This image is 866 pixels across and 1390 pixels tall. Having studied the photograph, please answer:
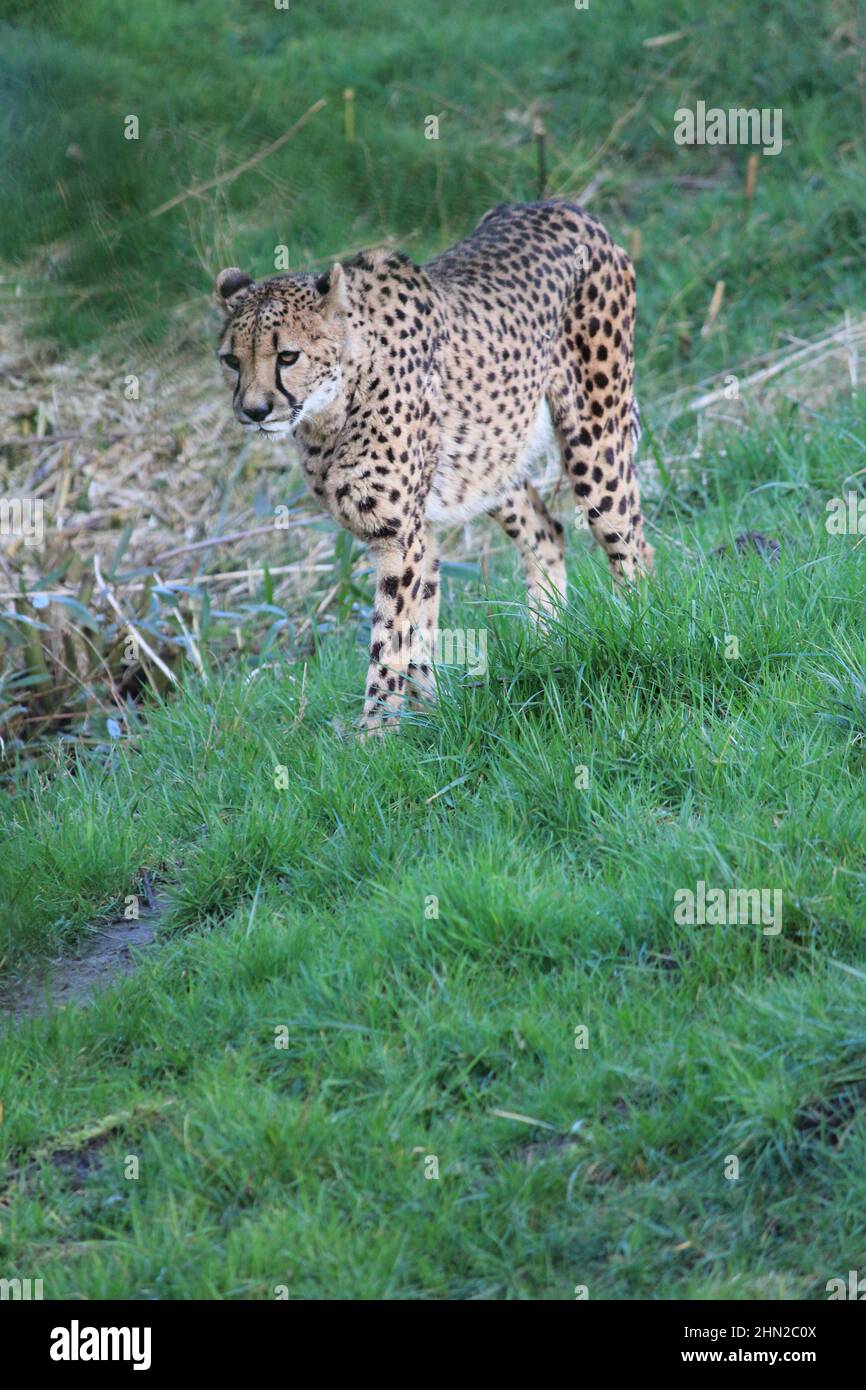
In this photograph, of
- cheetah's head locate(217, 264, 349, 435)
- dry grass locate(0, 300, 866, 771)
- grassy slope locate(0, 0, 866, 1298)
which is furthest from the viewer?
dry grass locate(0, 300, 866, 771)

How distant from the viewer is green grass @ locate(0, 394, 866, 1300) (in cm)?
303

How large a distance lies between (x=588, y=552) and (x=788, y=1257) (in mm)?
3810

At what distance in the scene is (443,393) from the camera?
18.6 feet

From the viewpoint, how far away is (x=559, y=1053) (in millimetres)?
3371

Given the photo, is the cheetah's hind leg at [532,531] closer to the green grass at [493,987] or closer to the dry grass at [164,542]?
the dry grass at [164,542]

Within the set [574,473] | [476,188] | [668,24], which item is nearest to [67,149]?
[476,188]

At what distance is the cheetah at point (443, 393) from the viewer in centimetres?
503

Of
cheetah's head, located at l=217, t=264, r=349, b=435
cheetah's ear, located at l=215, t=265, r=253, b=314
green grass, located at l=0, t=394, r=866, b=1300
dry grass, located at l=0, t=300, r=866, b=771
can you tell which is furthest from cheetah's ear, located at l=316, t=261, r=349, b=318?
green grass, located at l=0, t=394, r=866, b=1300

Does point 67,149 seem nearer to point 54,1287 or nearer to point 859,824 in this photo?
point 54,1287

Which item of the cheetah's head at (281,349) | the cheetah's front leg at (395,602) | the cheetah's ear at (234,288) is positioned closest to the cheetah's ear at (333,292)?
the cheetah's head at (281,349)

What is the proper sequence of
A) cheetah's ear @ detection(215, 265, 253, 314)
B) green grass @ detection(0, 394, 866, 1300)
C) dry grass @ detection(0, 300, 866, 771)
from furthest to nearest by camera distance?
dry grass @ detection(0, 300, 866, 771), cheetah's ear @ detection(215, 265, 253, 314), green grass @ detection(0, 394, 866, 1300)

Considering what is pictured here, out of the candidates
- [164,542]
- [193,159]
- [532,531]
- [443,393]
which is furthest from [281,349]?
[193,159]

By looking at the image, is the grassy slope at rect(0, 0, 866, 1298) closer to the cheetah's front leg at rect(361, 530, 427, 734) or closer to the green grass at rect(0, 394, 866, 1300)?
the green grass at rect(0, 394, 866, 1300)

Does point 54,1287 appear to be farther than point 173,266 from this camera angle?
Yes
